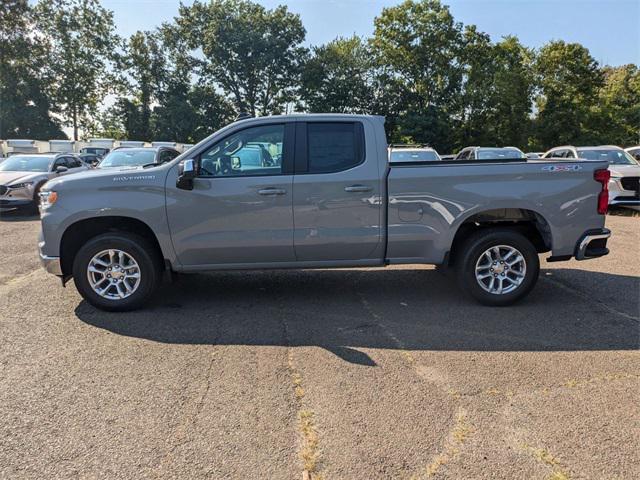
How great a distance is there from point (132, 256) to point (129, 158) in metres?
8.79

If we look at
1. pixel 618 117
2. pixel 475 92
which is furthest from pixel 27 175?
pixel 618 117

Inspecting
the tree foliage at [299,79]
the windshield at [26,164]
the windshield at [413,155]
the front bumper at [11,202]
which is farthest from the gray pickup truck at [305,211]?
the tree foliage at [299,79]

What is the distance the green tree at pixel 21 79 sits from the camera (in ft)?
161

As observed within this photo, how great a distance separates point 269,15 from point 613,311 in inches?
2058

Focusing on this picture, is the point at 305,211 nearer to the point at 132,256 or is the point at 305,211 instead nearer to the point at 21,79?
the point at 132,256

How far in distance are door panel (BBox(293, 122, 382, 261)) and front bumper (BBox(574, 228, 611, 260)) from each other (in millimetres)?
2229

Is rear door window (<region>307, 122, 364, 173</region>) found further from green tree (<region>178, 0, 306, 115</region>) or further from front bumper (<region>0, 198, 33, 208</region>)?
green tree (<region>178, 0, 306, 115</region>)

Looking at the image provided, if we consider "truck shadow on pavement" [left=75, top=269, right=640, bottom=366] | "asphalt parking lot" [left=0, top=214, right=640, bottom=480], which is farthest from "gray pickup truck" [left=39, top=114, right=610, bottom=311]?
"asphalt parking lot" [left=0, top=214, right=640, bottom=480]

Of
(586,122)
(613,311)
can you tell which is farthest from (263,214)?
(586,122)

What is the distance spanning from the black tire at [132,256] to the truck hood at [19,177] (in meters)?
9.53

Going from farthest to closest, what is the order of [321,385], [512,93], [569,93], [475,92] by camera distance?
[475,92] < [512,93] < [569,93] < [321,385]

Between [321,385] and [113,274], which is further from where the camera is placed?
[113,274]

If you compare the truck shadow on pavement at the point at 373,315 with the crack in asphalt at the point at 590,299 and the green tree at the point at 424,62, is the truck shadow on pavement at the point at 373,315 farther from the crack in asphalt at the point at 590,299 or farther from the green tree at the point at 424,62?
the green tree at the point at 424,62

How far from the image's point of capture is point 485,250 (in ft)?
17.7
